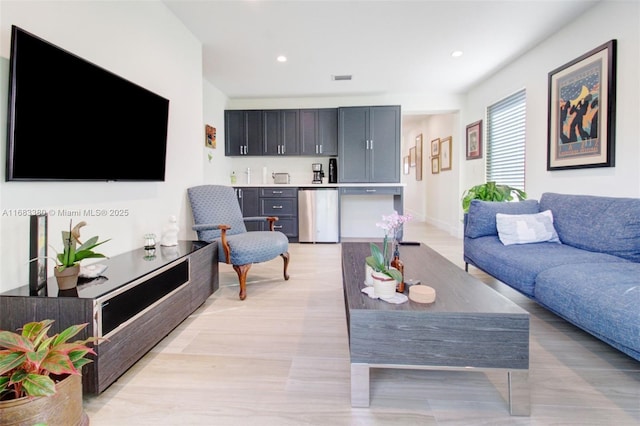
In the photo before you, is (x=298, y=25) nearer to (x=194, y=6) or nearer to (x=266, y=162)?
(x=194, y=6)

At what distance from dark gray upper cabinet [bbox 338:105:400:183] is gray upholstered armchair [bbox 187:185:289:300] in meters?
2.20

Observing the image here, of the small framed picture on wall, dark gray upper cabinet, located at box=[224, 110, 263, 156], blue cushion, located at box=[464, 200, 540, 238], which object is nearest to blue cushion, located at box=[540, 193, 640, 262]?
blue cushion, located at box=[464, 200, 540, 238]

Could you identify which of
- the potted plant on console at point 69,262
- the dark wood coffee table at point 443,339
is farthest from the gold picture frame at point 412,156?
the potted plant on console at point 69,262

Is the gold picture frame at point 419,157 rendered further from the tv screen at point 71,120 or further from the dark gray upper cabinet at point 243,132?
the tv screen at point 71,120

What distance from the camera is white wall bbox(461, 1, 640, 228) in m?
2.38

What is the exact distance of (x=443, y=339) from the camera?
1.26m

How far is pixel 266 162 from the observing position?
17.8ft

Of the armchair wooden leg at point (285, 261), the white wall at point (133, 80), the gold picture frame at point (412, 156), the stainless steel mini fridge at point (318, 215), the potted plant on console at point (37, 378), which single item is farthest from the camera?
the gold picture frame at point (412, 156)

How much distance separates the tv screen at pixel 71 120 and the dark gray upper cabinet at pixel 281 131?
283 centimetres

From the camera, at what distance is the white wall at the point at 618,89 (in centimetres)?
238

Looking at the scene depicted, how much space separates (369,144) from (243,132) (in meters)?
2.12

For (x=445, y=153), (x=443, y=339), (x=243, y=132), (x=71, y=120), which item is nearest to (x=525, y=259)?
(x=443, y=339)

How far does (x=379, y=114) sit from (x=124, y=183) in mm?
3844

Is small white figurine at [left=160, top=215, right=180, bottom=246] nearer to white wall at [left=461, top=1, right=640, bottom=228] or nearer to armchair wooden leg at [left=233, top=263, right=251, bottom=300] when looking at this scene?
armchair wooden leg at [left=233, top=263, right=251, bottom=300]
